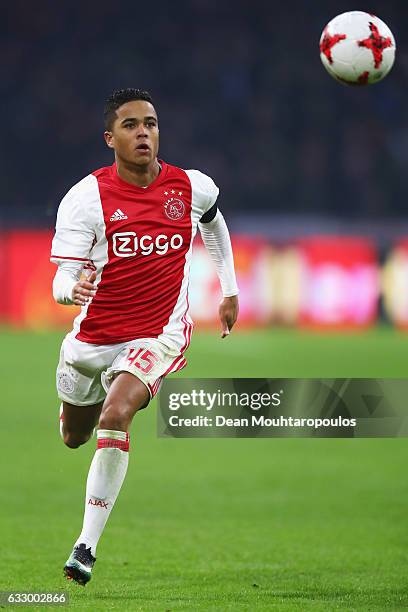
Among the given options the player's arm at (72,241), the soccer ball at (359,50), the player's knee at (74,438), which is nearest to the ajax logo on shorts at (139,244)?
the player's arm at (72,241)

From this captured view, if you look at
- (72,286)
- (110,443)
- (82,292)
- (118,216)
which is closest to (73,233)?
(118,216)

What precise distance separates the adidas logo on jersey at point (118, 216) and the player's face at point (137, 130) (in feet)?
0.75

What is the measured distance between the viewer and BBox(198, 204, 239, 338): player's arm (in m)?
5.65

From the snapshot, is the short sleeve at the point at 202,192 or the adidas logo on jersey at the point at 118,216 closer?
the adidas logo on jersey at the point at 118,216

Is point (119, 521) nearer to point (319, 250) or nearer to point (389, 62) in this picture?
point (389, 62)

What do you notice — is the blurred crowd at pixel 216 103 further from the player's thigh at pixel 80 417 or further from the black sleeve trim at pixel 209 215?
the black sleeve trim at pixel 209 215

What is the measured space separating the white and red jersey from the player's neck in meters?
0.03

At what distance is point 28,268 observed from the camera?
69.3 feet

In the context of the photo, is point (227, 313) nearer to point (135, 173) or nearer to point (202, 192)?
point (202, 192)

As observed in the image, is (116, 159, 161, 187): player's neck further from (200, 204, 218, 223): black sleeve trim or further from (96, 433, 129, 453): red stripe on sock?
(96, 433, 129, 453): red stripe on sock

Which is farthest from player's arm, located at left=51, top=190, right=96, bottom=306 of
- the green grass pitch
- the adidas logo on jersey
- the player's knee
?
the green grass pitch

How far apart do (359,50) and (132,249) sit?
152cm

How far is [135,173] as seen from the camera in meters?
5.29

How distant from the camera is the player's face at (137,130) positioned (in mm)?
5109
